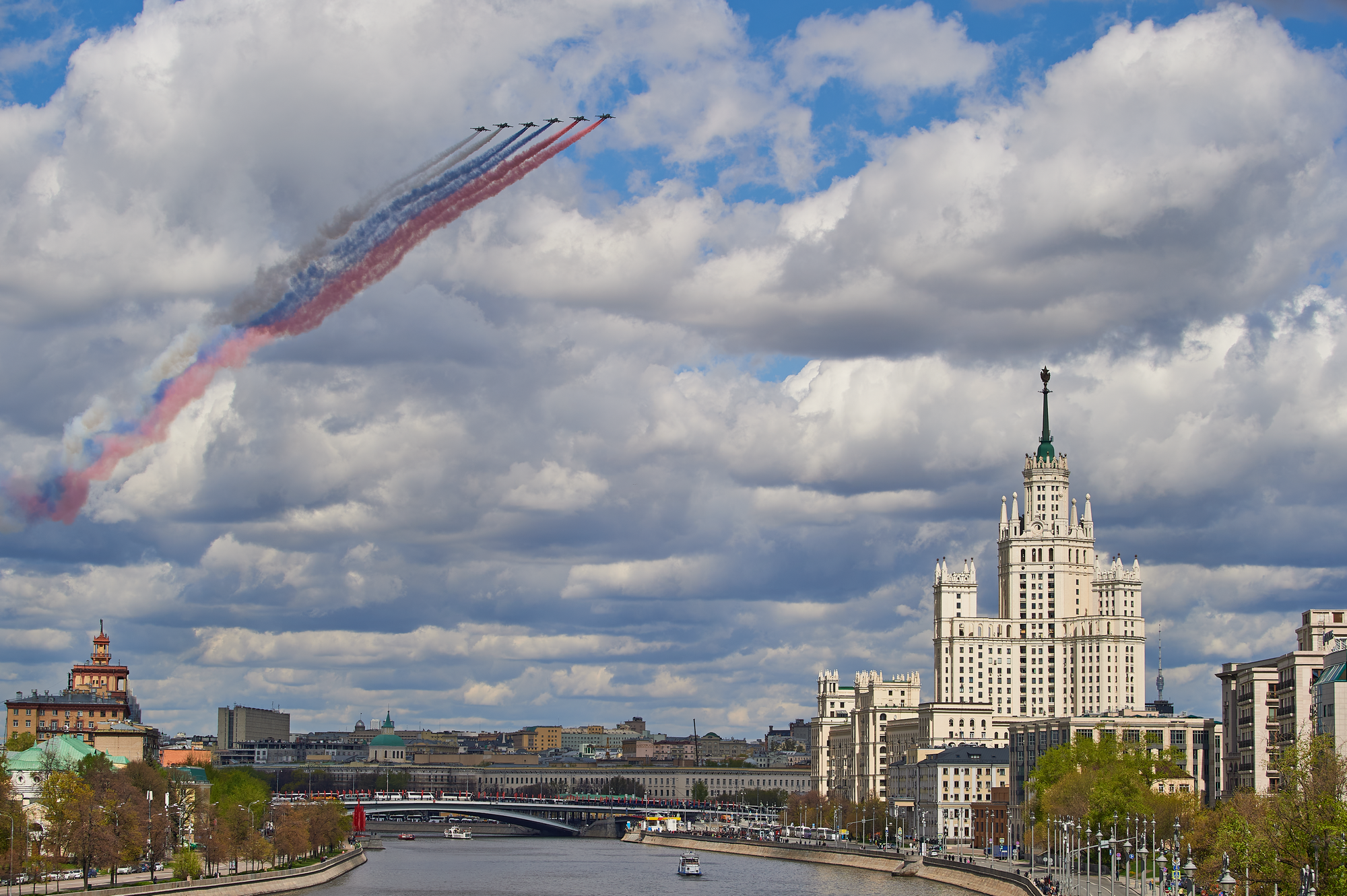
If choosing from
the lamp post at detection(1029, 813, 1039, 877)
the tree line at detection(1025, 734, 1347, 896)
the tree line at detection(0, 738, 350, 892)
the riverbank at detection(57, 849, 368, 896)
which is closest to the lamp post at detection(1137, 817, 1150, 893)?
the tree line at detection(1025, 734, 1347, 896)

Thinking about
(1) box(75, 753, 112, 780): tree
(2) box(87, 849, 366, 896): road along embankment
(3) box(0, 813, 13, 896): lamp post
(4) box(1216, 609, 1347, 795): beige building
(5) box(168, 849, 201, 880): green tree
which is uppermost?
(4) box(1216, 609, 1347, 795): beige building

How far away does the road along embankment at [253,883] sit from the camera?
444 ft

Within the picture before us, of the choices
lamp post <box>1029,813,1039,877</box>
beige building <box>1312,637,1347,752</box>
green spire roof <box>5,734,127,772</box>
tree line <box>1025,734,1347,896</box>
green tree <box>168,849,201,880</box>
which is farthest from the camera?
green spire roof <box>5,734,127,772</box>

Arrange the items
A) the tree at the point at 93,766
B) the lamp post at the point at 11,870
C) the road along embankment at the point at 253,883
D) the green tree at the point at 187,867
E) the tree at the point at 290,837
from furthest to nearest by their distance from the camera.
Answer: the tree at the point at 290,837 < the tree at the point at 93,766 < the green tree at the point at 187,867 < the road along embankment at the point at 253,883 < the lamp post at the point at 11,870

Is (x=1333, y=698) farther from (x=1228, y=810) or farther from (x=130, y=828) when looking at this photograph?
(x=130, y=828)

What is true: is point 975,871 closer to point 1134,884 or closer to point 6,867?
point 1134,884

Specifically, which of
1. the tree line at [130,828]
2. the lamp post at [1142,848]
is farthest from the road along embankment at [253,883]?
the lamp post at [1142,848]

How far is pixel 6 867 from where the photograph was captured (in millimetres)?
125500

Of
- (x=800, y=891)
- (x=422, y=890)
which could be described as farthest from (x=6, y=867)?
(x=800, y=891)

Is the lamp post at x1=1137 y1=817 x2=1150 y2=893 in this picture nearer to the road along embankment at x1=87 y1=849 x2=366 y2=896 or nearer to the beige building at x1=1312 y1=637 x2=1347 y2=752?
the beige building at x1=1312 y1=637 x2=1347 y2=752

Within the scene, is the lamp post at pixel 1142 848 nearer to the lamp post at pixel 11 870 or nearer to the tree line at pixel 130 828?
the tree line at pixel 130 828

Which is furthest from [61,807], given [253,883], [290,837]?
[290,837]

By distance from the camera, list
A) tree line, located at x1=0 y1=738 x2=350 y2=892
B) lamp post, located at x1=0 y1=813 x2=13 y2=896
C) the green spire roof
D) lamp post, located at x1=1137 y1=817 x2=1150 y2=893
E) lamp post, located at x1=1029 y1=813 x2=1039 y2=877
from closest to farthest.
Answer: lamp post, located at x1=1137 y1=817 x2=1150 y2=893 → lamp post, located at x1=0 y1=813 x2=13 y2=896 → tree line, located at x1=0 y1=738 x2=350 y2=892 → lamp post, located at x1=1029 y1=813 x2=1039 y2=877 → the green spire roof

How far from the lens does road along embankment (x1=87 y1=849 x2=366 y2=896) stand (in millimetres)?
135250
